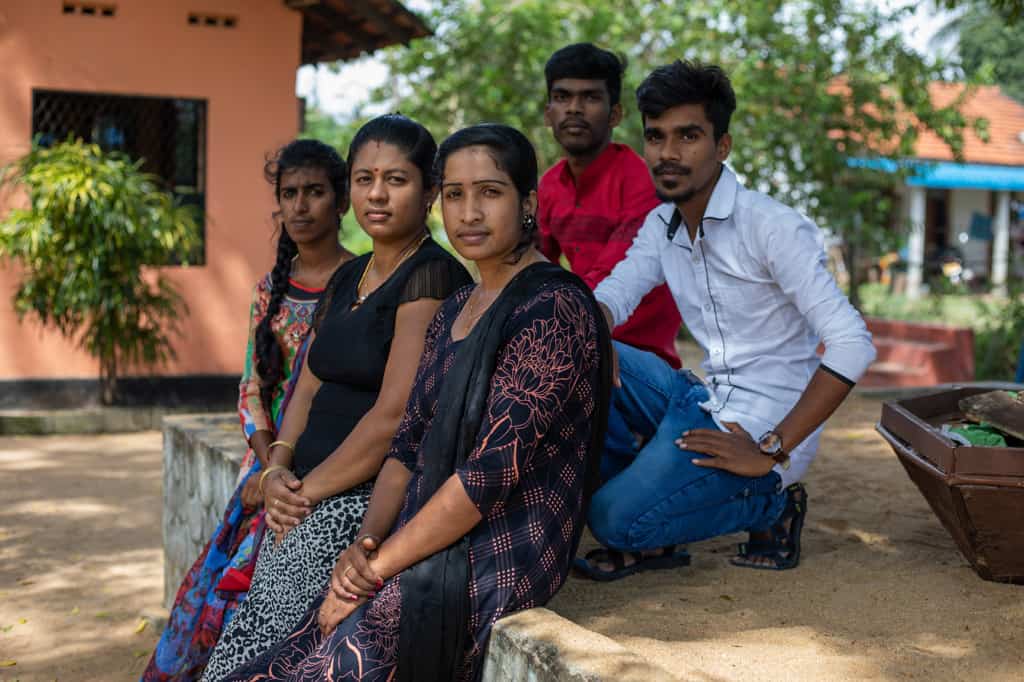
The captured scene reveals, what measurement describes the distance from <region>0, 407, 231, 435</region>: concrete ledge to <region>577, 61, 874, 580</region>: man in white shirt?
6.12 m

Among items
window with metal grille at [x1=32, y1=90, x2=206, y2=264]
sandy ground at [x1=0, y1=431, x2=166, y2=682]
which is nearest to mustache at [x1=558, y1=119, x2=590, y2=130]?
sandy ground at [x1=0, y1=431, x2=166, y2=682]

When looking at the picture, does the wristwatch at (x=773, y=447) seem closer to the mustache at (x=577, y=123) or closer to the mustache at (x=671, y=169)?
the mustache at (x=671, y=169)

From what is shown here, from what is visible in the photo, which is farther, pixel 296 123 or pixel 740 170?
pixel 740 170

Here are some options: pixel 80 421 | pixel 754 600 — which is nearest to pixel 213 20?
pixel 80 421

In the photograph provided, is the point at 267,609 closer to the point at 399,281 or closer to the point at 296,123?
the point at 399,281

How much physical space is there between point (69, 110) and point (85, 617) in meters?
5.81

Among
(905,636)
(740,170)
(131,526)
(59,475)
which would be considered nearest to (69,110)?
(59,475)

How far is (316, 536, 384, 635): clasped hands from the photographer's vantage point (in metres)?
2.71

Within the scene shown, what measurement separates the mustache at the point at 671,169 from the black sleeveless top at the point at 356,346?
713mm

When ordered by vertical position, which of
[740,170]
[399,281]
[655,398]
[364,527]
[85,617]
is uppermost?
[740,170]

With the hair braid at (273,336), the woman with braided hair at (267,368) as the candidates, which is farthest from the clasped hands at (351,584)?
the hair braid at (273,336)

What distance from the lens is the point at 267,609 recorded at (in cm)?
311

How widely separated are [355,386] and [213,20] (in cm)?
726

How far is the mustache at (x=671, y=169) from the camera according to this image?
3514mm
